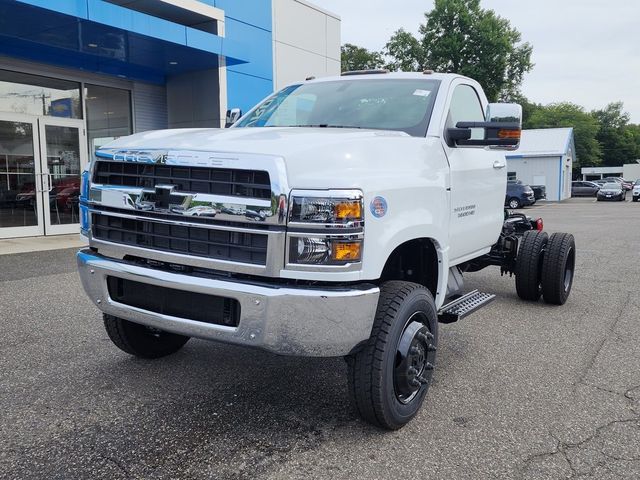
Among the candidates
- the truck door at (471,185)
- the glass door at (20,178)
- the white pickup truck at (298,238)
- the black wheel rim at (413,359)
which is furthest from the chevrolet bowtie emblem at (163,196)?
the glass door at (20,178)

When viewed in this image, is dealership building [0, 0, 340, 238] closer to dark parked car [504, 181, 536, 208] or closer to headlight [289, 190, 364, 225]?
headlight [289, 190, 364, 225]

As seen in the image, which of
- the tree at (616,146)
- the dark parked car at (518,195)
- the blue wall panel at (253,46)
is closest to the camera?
the blue wall panel at (253,46)

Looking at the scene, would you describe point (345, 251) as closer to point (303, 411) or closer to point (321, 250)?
point (321, 250)

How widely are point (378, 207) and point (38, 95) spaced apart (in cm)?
1178

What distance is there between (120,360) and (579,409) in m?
3.19

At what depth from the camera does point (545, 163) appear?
43938 millimetres

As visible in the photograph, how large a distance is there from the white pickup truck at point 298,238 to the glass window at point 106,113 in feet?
35.6

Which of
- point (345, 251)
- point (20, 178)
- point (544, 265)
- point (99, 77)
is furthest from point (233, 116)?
point (99, 77)

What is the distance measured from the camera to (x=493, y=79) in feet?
174

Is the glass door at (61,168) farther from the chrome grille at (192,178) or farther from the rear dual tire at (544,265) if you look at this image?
the chrome grille at (192,178)

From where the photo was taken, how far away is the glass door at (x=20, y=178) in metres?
11.8

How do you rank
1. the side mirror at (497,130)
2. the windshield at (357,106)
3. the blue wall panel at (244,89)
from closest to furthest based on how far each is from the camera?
1. the side mirror at (497,130)
2. the windshield at (357,106)
3. the blue wall panel at (244,89)

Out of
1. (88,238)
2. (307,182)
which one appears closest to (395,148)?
(307,182)

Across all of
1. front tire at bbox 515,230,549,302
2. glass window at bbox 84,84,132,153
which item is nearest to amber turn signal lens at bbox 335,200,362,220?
front tire at bbox 515,230,549,302
